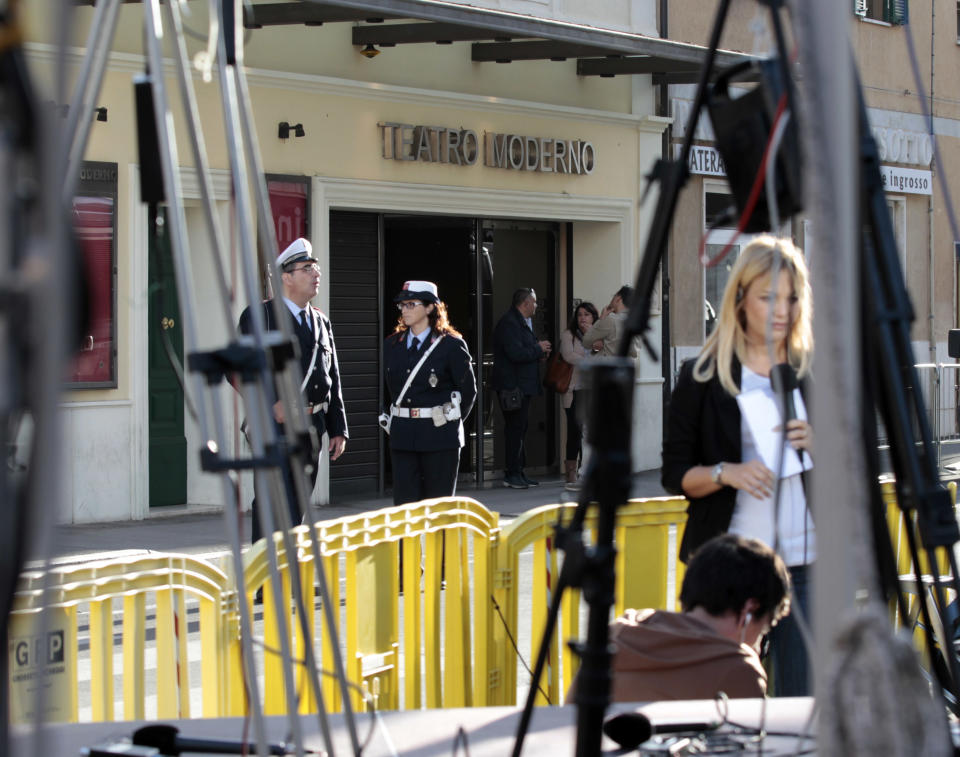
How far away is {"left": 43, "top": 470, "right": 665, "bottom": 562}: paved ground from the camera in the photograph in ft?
30.9

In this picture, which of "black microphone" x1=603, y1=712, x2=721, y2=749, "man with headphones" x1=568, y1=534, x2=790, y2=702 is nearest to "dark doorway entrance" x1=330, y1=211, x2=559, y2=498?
"man with headphones" x1=568, y1=534, x2=790, y2=702

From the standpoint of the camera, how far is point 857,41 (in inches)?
698

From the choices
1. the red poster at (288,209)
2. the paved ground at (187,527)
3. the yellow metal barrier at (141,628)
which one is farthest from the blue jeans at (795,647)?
the red poster at (288,209)

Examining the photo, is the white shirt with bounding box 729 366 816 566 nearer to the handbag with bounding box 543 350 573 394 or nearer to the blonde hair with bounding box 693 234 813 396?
the blonde hair with bounding box 693 234 813 396

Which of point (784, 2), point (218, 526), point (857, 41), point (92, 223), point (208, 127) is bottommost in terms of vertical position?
point (218, 526)

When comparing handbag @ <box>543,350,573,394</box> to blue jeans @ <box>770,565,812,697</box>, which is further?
handbag @ <box>543,350,573,394</box>

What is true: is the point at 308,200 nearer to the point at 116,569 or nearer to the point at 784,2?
the point at 116,569

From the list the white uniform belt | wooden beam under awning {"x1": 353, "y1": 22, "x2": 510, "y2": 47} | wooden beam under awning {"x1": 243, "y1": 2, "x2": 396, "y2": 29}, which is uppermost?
wooden beam under awning {"x1": 353, "y1": 22, "x2": 510, "y2": 47}

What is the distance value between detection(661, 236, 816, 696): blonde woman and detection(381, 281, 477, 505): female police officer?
4.25 m

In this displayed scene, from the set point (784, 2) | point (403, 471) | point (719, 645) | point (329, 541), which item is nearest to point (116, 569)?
point (329, 541)

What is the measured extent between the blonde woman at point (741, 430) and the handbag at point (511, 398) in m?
8.94

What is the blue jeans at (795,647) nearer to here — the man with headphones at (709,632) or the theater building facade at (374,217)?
the man with headphones at (709,632)

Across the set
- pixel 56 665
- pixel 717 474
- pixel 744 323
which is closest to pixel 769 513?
pixel 717 474

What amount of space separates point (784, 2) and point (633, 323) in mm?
366
